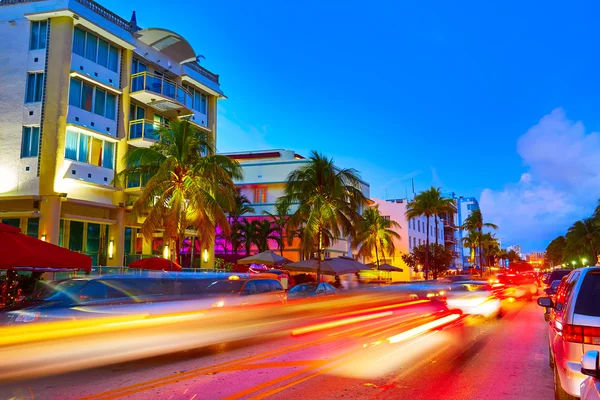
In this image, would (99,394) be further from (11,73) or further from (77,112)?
(11,73)

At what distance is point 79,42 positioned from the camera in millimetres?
27906

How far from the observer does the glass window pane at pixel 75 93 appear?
90.3 feet

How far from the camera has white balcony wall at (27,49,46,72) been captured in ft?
88.3

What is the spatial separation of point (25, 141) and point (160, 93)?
8.28m

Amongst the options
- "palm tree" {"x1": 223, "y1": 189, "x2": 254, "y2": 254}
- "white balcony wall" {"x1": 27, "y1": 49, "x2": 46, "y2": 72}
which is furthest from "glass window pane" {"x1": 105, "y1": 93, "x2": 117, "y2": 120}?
"palm tree" {"x1": 223, "y1": 189, "x2": 254, "y2": 254}

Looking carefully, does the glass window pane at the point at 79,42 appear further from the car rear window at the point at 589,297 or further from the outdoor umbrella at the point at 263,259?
the car rear window at the point at 589,297

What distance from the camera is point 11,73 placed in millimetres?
27312

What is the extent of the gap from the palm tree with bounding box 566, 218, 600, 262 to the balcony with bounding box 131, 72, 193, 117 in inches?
2544

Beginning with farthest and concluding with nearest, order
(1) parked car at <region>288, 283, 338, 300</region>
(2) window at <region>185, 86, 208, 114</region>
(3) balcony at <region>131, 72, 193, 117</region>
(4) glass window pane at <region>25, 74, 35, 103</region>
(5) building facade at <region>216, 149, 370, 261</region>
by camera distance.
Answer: (5) building facade at <region>216, 149, 370, 261</region> < (2) window at <region>185, 86, 208, 114</region> < (3) balcony at <region>131, 72, 193, 117</region> < (4) glass window pane at <region>25, 74, 35, 103</region> < (1) parked car at <region>288, 283, 338, 300</region>

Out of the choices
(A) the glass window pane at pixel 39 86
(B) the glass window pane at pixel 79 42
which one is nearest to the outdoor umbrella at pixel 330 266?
(A) the glass window pane at pixel 39 86

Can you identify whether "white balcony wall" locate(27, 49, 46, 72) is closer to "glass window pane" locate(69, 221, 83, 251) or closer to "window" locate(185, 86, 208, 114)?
"glass window pane" locate(69, 221, 83, 251)

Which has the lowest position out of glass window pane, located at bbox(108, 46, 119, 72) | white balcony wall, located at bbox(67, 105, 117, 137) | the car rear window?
the car rear window

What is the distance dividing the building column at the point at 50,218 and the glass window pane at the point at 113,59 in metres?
8.74

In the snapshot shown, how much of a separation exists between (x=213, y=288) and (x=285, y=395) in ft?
25.3
